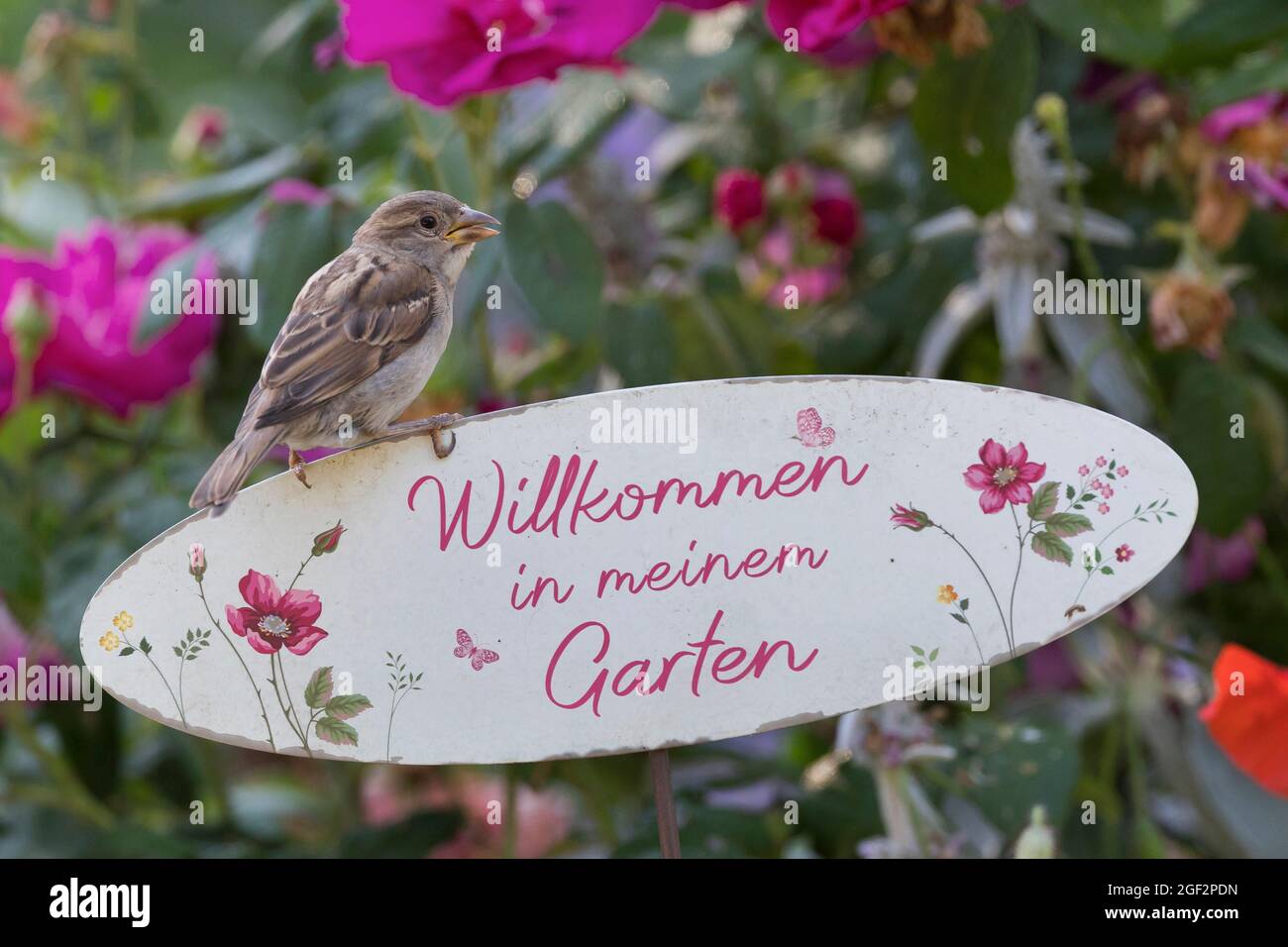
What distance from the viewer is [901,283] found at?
0.84 metres

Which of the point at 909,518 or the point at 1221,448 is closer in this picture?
the point at 909,518

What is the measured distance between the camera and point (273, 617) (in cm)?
49

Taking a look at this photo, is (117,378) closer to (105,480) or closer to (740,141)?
(105,480)

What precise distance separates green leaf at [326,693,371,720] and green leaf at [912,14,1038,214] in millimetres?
395

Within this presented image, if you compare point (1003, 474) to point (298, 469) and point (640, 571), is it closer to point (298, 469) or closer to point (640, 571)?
point (640, 571)

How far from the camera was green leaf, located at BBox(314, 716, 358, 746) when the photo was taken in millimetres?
490

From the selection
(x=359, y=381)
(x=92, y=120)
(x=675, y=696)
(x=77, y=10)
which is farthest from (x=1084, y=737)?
(x=77, y=10)

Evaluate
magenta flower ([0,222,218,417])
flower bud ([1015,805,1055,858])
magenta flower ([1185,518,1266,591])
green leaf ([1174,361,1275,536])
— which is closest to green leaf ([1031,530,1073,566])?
flower bud ([1015,805,1055,858])

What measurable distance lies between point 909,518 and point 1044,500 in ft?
0.17

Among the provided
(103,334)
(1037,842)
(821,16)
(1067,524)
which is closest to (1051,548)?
(1067,524)

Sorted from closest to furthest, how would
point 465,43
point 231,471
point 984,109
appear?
point 231,471 < point 465,43 < point 984,109

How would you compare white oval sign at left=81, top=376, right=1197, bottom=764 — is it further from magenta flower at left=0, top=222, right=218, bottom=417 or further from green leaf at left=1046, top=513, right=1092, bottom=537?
magenta flower at left=0, top=222, right=218, bottom=417

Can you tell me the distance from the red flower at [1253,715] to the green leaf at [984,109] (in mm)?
254
